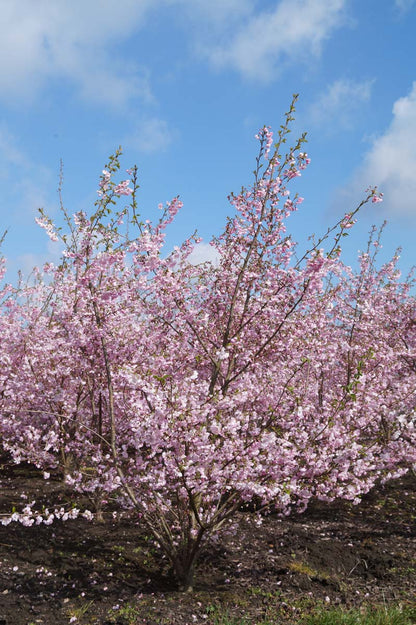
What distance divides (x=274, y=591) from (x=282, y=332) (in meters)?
3.79

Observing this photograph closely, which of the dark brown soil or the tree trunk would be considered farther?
the tree trunk

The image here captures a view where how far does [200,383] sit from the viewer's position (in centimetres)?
736

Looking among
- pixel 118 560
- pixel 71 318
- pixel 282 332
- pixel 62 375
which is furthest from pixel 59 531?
pixel 282 332

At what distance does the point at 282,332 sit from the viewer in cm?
810

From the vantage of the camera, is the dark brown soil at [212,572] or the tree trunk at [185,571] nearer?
the dark brown soil at [212,572]

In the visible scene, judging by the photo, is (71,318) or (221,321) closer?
(71,318)

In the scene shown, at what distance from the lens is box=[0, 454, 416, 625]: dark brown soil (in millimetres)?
5348

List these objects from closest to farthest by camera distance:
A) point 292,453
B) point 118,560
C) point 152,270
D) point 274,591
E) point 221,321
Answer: point 292,453 → point 274,591 → point 118,560 → point 152,270 → point 221,321

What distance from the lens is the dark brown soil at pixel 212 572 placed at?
17.5 ft

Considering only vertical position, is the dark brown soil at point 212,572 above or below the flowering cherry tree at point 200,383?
below

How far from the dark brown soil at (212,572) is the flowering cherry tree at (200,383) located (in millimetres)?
447

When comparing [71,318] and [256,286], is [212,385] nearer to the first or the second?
[256,286]

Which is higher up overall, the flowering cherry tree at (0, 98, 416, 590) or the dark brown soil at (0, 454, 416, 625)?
the flowering cherry tree at (0, 98, 416, 590)

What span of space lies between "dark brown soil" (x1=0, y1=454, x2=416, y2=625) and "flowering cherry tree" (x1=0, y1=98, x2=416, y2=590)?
17.6 inches
